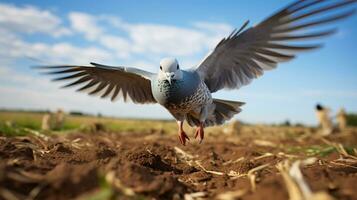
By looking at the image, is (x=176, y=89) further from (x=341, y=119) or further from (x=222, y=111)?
(x=341, y=119)

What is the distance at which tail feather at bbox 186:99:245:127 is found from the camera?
Result: 20.3ft

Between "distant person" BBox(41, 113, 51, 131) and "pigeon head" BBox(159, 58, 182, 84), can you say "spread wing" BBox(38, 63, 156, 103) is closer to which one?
"pigeon head" BBox(159, 58, 182, 84)

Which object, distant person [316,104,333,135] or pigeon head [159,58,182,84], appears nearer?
pigeon head [159,58,182,84]

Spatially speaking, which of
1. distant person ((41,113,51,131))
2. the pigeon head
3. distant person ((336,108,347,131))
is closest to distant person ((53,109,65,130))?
distant person ((41,113,51,131))

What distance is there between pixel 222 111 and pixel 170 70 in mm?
2151

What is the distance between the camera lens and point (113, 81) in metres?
6.13

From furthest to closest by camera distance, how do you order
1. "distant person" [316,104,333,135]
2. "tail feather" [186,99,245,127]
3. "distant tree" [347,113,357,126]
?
"distant tree" [347,113,357,126] < "distant person" [316,104,333,135] < "tail feather" [186,99,245,127]

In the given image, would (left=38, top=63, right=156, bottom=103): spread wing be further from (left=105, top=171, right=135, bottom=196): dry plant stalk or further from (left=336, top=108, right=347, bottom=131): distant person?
(left=336, top=108, right=347, bottom=131): distant person

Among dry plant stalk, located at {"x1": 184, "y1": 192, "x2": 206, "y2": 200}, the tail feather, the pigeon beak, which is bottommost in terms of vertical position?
dry plant stalk, located at {"x1": 184, "y1": 192, "x2": 206, "y2": 200}

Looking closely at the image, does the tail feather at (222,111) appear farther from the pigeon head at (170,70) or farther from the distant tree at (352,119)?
the distant tree at (352,119)

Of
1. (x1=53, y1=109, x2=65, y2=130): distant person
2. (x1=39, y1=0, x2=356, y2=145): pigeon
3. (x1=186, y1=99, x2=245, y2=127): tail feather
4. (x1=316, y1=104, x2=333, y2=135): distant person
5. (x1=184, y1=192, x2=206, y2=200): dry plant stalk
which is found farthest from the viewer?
(x1=316, y1=104, x2=333, y2=135): distant person

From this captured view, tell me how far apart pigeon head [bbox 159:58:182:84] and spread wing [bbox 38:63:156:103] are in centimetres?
81

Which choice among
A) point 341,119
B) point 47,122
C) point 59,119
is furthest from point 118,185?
point 341,119

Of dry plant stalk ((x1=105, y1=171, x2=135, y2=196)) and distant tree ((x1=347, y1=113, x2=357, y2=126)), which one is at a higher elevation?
distant tree ((x1=347, y1=113, x2=357, y2=126))
